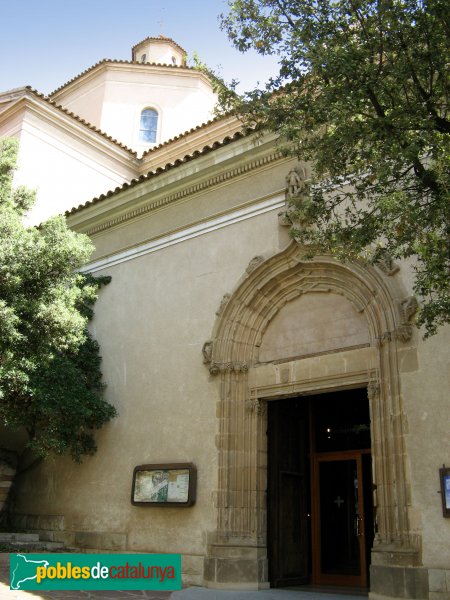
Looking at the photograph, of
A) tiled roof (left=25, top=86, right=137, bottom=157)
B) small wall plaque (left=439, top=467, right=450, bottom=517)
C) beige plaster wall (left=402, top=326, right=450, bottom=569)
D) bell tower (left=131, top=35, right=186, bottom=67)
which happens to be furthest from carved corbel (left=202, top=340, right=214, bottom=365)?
bell tower (left=131, top=35, right=186, bottom=67)

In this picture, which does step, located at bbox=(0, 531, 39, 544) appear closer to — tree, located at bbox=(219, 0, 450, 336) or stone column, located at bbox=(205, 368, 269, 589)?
stone column, located at bbox=(205, 368, 269, 589)

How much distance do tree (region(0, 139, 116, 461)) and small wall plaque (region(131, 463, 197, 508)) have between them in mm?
1578

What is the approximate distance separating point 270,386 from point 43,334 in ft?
12.8

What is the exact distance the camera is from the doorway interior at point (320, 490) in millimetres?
10391

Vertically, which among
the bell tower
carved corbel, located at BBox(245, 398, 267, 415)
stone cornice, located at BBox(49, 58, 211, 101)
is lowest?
carved corbel, located at BBox(245, 398, 267, 415)

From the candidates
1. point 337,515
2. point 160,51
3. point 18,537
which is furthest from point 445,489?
point 160,51

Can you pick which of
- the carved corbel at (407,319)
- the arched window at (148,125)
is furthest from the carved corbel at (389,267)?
the arched window at (148,125)

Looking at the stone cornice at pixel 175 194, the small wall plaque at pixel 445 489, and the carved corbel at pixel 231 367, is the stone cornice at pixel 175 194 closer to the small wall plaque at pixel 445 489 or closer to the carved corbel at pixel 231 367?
the carved corbel at pixel 231 367

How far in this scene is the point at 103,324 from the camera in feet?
44.2

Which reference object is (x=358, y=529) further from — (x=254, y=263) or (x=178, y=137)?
(x=178, y=137)

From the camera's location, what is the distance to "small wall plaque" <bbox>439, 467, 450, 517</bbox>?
25.8ft

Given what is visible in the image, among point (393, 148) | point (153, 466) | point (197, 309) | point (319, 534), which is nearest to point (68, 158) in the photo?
point (197, 309)

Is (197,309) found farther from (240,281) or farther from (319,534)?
(319,534)

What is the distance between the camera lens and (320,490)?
11.4 meters
